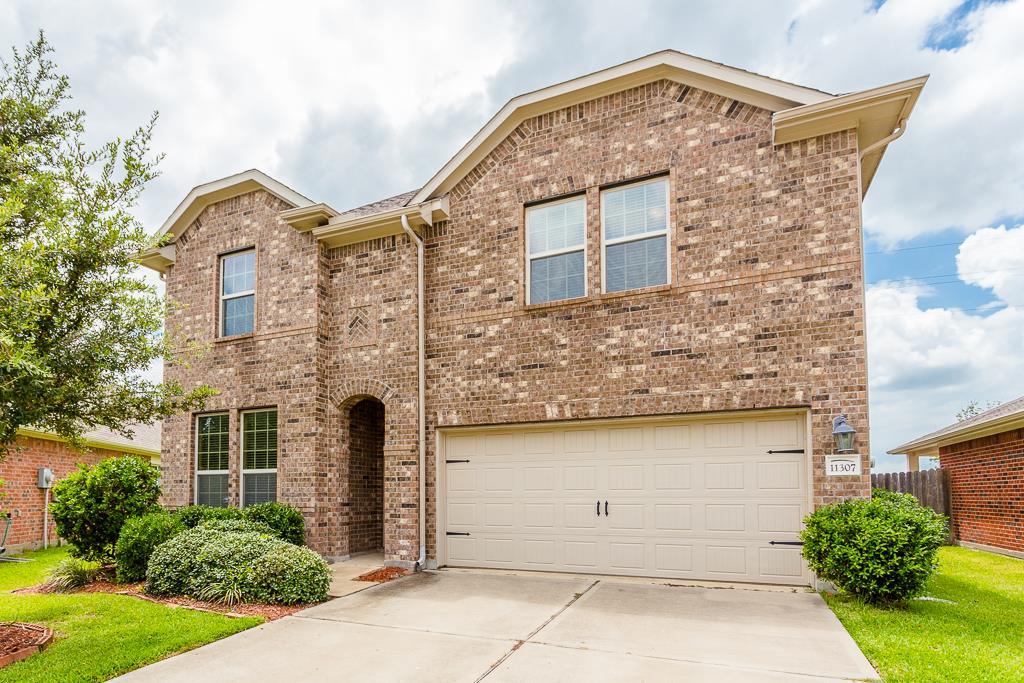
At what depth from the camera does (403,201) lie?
11.8 meters

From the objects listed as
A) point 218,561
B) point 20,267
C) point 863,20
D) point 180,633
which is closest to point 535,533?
point 218,561

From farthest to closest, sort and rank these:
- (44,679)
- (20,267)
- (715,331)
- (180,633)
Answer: (715,331)
(180,633)
(20,267)
(44,679)

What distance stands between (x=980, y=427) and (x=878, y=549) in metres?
7.02

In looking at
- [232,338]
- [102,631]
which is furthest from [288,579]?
[232,338]

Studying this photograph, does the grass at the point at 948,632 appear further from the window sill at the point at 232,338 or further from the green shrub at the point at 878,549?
the window sill at the point at 232,338

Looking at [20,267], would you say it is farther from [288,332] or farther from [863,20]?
[863,20]

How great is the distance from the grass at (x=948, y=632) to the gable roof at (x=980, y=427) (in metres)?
3.04

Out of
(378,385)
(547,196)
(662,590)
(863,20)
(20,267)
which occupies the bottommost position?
(662,590)

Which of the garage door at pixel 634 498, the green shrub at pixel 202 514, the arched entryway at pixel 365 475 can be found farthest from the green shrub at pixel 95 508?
the garage door at pixel 634 498

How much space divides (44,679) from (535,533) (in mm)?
6140

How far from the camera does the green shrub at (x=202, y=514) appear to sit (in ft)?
33.6

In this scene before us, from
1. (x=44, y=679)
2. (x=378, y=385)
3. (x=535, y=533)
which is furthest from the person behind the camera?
(x=378, y=385)

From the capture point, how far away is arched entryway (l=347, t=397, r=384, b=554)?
11586 millimetres

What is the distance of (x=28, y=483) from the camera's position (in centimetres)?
1448
